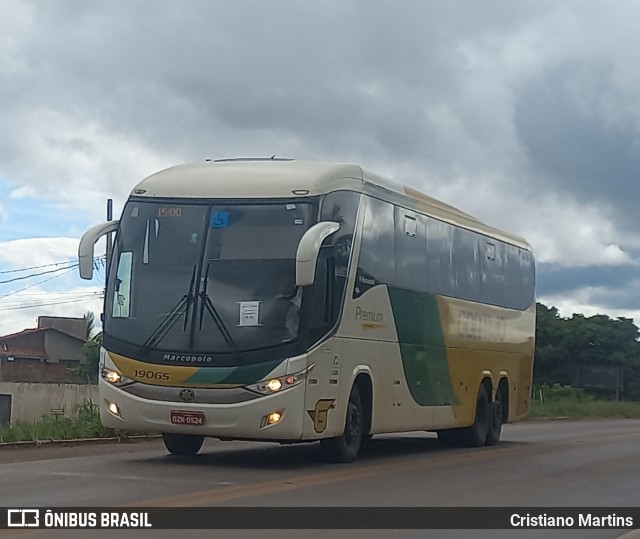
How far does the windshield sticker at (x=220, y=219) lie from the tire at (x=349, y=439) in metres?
2.92

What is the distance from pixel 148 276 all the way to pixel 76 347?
5600 cm

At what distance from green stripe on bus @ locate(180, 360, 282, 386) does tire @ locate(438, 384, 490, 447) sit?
782 centimetres

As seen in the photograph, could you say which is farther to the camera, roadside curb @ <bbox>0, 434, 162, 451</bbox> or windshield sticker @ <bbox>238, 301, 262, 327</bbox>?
roadside curb @ <bbox>0, 434, 162, 451</bbox>

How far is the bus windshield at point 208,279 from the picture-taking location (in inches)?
567

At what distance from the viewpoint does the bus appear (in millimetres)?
14281

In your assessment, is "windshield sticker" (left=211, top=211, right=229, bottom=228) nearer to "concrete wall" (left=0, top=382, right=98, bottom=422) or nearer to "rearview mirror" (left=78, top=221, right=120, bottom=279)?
"rearview mirror" (left=78, top=221, right=120, bottom=279)

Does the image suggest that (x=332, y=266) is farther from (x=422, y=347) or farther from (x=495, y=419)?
(x=495, y=419)

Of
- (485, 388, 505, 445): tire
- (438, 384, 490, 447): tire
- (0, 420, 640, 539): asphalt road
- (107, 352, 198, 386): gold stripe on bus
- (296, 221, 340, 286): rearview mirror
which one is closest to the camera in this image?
(0, 420, 640, 539): asphalt road

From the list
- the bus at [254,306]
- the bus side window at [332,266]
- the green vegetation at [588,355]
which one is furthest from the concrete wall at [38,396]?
the green vegetation at [588,355]

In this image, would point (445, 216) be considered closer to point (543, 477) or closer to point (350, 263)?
point (350, 263)

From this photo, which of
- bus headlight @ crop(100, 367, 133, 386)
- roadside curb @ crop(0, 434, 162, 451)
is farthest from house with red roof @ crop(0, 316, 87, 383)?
bus headlight @ crop(100, 367, 133, 386)

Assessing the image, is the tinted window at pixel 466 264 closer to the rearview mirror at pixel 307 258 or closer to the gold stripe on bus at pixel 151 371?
the rearview mirror at pixel 307 258

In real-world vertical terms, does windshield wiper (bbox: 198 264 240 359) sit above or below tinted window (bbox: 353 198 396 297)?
below
